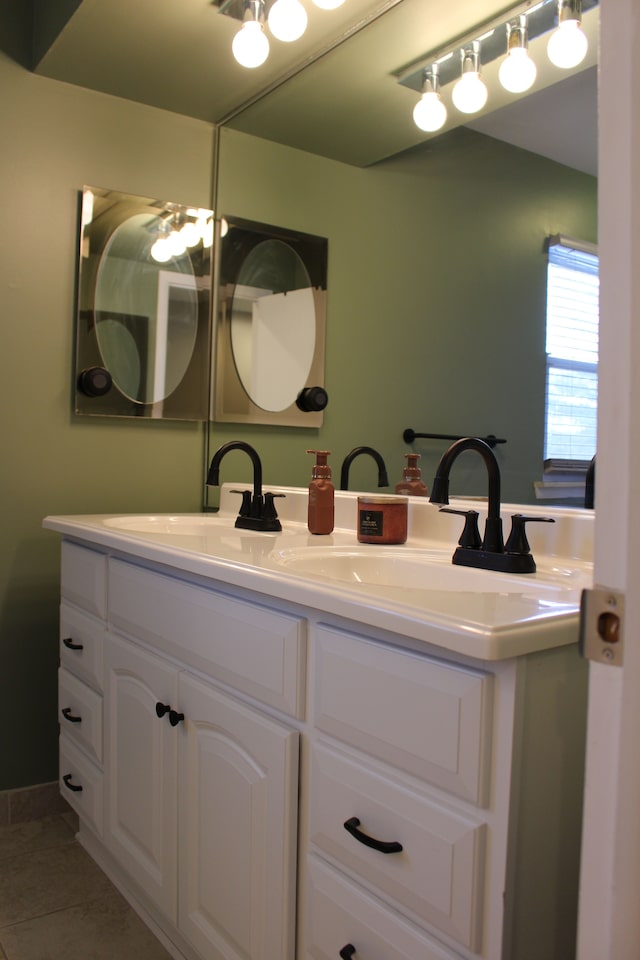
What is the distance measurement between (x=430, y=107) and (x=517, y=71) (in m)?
0.28

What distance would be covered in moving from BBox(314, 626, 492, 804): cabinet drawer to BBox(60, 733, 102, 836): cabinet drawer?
100 centimetres

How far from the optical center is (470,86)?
164 centimetres

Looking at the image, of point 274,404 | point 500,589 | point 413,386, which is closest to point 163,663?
point 500,589

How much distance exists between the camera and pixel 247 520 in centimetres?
196

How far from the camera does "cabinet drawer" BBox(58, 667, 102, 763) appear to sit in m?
1.85

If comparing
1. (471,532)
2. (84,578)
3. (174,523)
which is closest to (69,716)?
(84,578)

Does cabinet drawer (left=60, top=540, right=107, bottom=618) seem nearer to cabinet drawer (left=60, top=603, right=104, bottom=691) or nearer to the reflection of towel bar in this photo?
cabinet drawer (left=60, top=603, right=104, bottom=691)

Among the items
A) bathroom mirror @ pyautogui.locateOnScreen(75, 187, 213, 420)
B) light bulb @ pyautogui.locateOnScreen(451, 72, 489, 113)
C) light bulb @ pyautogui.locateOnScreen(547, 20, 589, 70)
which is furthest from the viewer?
bathroom mirror @ pyautogui.locateOnScreen(75, 187, 213, 420)

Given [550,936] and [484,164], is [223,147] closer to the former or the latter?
[484,164]

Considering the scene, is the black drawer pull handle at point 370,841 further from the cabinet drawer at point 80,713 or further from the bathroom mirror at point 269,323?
the bathroom mirror at point 269,323

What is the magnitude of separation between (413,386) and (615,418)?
1230mm

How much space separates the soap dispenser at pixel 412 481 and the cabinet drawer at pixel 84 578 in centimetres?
71

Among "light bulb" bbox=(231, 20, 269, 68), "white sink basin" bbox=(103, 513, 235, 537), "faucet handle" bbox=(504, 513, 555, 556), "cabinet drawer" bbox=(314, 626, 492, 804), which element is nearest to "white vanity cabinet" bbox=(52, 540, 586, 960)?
"cabinet drawer" bbox=(314, 626, 492, 804)

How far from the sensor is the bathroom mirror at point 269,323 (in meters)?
A: 2.18
